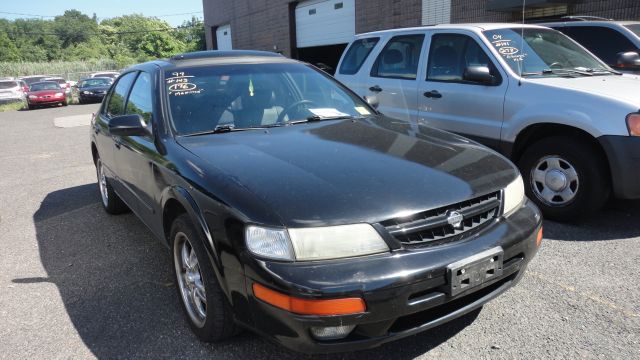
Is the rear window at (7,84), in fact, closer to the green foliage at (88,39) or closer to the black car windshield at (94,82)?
the black car windshield at (94,82)

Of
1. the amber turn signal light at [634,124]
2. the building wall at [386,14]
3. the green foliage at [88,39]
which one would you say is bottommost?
the amber turn signal light at [634,124]

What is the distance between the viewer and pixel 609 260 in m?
3.55

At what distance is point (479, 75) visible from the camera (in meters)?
4.58

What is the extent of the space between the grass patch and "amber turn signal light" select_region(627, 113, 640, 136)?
26.5m

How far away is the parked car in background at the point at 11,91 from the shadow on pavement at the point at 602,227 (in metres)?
27.1

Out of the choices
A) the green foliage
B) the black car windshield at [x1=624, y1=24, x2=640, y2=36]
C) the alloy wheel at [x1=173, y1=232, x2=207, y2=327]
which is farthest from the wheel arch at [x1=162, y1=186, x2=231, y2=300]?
the green foliage

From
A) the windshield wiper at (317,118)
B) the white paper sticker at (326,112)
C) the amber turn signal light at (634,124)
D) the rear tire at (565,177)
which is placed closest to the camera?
the windshield wiper at (317,118)

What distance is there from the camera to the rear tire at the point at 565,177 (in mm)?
4055

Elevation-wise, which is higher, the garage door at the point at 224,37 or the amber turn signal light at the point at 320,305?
the garage door at the point at 224,37

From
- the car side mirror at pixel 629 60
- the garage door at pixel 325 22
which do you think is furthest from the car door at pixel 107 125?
the garage door at pixel 325 22

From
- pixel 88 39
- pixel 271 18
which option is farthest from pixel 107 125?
pixel 88 39

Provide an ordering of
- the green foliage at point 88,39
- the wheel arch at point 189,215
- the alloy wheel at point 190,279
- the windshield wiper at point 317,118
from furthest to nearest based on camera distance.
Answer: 1. the green foliage at point 88,39
2. the windshield wiper at point 317,118
3. the alloy wheel at point 190,279
4. the wheel arch at point 189,215

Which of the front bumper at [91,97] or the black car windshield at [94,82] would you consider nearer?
the front bumper at [91,97]

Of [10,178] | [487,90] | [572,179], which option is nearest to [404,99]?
[487,90]
